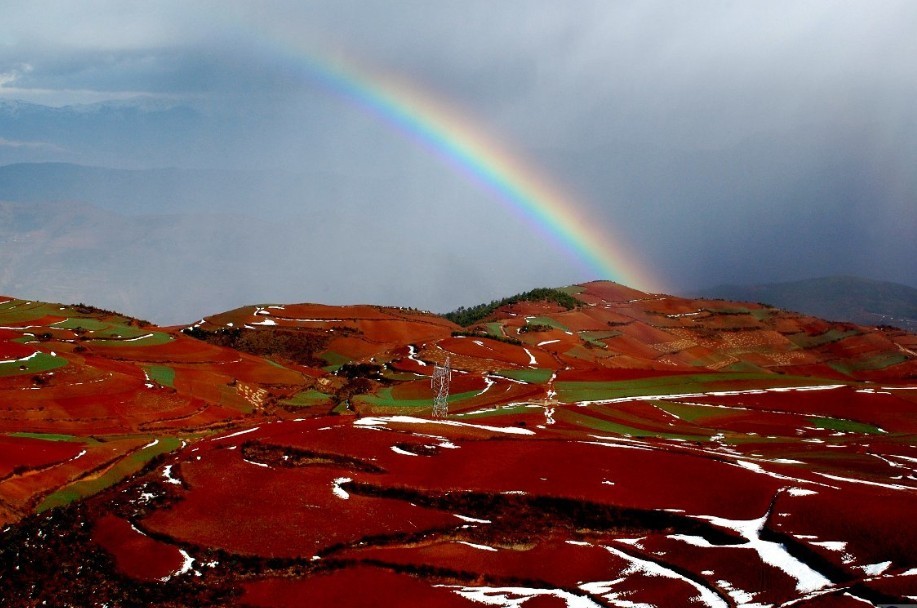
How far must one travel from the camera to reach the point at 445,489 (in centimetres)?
3538

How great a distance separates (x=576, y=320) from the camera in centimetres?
13725

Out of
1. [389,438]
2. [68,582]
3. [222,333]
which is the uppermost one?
[222,333]

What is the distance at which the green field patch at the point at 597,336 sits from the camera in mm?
122125

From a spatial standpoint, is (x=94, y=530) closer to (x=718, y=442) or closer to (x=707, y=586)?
(x=707, y=586)

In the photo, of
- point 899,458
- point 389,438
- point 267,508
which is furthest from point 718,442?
point 267,508

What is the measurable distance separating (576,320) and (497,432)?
91627 millimetres

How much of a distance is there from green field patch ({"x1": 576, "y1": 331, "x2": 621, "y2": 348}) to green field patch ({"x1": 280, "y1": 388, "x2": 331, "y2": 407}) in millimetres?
55600

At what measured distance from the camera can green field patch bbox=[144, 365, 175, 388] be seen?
69.2 metres

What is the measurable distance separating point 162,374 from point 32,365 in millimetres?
11455

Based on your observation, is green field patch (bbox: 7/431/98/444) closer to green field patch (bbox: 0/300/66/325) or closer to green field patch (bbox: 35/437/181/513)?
green field patch (bbox: 35/437/181/513)

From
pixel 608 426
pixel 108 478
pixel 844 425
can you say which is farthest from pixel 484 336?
pixel 108 478

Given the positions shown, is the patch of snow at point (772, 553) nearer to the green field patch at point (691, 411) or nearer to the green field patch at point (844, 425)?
the green field patch at point (691, 411)

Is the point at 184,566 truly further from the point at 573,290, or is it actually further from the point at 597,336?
the point at 573,290

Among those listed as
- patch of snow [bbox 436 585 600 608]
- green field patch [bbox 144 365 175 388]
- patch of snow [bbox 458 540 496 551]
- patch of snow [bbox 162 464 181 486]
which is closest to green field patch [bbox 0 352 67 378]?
green field patch [bbox 144 365 175 388]
